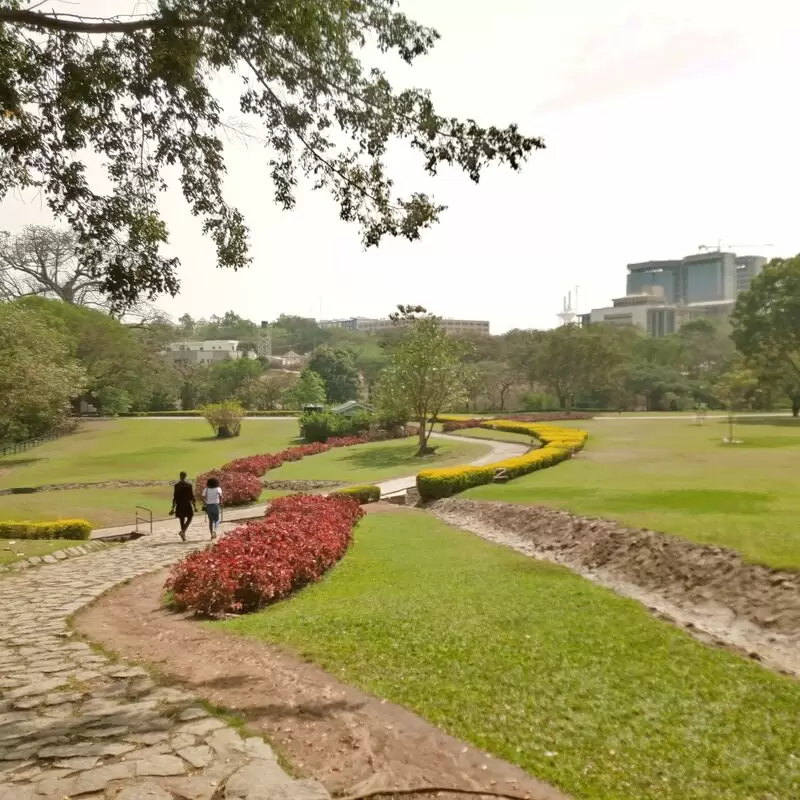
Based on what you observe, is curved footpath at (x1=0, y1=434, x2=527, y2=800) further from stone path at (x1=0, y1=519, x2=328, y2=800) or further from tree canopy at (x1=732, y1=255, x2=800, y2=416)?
tree canopy at (x1=732, y1=255, x2=800, y2=416)

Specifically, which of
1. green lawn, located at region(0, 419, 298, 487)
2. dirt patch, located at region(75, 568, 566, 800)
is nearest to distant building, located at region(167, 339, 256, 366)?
green lawn, located at region(0, 419, 298, 487)

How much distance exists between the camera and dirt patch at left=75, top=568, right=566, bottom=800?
475 cm

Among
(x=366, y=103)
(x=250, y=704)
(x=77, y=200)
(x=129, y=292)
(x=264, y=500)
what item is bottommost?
(x=264, y=500)

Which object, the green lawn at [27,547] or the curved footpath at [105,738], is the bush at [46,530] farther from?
the curved footpath at [105,738]

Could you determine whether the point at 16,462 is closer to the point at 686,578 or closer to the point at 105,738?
the point at 686,578

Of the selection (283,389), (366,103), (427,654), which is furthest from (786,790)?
(283,389)

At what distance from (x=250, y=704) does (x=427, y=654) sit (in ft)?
6.87

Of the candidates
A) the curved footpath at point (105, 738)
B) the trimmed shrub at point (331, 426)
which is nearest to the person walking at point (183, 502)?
the curved footpath at point (105, 738)

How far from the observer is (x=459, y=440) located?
40.1 m

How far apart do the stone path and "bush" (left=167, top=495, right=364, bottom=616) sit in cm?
200

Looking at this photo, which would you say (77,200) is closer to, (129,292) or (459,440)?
(129,292)

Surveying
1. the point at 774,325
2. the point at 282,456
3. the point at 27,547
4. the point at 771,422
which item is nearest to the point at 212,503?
the point at 27,547

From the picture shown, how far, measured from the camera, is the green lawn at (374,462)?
3020 centimetres

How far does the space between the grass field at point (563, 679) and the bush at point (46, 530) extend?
951 cm
